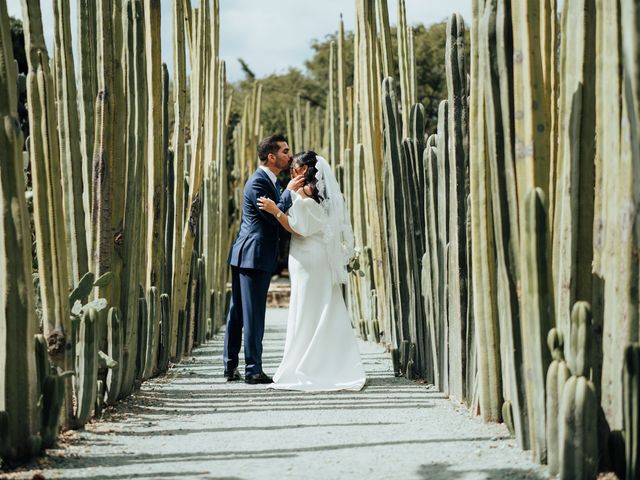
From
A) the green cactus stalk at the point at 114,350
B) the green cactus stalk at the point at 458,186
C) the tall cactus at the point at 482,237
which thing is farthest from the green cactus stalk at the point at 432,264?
the green cactus stalk at the point at 114,350

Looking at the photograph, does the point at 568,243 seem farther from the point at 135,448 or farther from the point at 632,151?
the point at 135,448

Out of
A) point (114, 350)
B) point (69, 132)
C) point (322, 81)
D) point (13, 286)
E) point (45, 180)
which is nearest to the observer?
point (13, 286)

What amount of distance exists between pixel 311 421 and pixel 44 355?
1.53m

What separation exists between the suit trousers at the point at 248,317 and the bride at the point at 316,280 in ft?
0.63

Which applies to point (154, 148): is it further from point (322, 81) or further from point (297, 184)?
point (322, 81)

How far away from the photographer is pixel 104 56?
4.92 metres

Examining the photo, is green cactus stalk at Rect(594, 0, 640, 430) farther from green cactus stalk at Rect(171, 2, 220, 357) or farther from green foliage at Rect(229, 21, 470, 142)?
A: green foliage at Rect(229, 21, 470, 142)

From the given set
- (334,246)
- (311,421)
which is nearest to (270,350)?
(334,246)

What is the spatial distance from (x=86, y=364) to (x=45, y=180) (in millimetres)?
871

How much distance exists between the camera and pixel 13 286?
3.51 metres

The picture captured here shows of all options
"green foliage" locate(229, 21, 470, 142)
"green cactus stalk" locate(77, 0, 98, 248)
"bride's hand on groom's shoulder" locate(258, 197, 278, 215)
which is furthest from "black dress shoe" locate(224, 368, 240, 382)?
"green foliage" locate(229, 21, 470, 142)

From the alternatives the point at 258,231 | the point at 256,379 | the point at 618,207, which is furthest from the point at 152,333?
the point at 618,207

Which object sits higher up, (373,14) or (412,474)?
(373,14)

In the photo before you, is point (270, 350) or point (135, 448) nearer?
point (135, 448)
